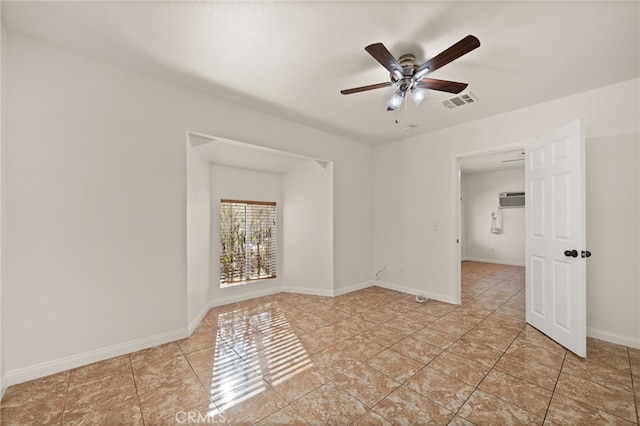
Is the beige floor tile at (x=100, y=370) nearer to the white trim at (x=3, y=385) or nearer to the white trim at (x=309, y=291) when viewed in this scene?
the white trim at (x=3, y=385)

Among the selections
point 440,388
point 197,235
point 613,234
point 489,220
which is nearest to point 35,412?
point 197,235

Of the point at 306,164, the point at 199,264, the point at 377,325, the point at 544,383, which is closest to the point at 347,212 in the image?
the point at 306,164

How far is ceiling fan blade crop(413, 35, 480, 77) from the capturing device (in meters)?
1.65

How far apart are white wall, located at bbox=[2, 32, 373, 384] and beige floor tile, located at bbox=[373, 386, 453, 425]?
2.20 m

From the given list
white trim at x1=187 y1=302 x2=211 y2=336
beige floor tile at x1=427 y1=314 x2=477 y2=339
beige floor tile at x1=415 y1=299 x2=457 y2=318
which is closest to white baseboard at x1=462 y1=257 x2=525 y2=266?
beige floor tile at x1=415 y1=299 x2=457 y2=318

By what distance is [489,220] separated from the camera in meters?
7.55

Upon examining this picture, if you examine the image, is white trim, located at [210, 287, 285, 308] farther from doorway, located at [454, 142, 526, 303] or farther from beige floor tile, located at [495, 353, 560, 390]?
doorway, located at [454, 142, 526, 303]

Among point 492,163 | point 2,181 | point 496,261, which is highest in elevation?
point 492,163

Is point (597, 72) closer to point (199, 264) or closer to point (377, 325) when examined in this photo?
point (377, 325)

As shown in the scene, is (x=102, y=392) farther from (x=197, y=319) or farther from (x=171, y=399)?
(x=197, y=319)

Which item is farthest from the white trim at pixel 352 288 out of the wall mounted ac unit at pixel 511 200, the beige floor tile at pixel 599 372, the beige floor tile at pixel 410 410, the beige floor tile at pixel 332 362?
the wall mounted ac unit at pixel 511 200

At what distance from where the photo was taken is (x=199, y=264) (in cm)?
336

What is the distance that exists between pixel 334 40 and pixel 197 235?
105 inches

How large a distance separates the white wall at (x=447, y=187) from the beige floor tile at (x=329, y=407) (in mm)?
2790
